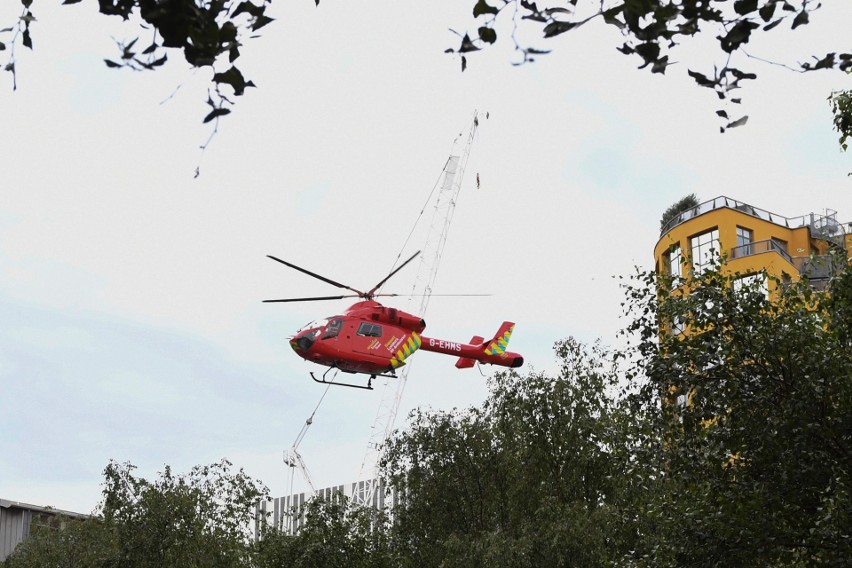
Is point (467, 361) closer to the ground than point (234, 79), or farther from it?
farther from it

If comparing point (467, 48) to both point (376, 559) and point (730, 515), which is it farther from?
point (376, 559)

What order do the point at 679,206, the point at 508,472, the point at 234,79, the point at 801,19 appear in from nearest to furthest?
the point at 234,79 → the point at 801,19 → the point at 508,472 → the point at 679,206

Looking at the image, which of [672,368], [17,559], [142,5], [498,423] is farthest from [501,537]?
[142,5]

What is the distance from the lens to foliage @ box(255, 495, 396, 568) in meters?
41.6

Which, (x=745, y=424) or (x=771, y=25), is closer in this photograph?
(x=771, y=25)

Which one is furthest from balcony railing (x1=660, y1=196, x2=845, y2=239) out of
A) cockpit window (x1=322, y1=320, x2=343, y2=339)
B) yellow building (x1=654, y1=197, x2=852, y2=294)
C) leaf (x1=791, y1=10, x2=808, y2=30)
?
leaf (x1=791, y1=10, x2=808, y2=30)

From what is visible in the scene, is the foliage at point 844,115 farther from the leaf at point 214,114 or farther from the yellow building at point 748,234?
the yellow building at point 748,234

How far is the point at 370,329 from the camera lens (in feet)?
149

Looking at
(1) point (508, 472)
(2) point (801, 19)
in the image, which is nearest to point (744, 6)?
(2) point (801, 19)

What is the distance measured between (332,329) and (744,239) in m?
25.0

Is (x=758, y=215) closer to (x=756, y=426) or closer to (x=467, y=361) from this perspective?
(x=467, y=361)

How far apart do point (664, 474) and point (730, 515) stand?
14.0 feet

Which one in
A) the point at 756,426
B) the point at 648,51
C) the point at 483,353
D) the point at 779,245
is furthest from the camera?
the point at 779,245

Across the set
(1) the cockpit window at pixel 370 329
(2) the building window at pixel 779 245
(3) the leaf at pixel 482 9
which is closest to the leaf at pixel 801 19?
(3) the leaf at pixel 482 9
